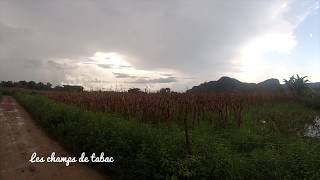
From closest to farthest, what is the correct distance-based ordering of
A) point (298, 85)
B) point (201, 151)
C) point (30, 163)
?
point (201, 151)
point (30, 163)
point (298, 85)

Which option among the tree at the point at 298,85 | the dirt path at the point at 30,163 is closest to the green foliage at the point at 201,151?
the dirt path at the point at 30,163

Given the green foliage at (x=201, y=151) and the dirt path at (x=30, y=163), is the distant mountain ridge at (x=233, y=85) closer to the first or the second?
the dirt path at (x=30, y=163)

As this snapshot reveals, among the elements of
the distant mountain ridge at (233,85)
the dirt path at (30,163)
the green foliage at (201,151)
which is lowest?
the dirt path at (30,163)

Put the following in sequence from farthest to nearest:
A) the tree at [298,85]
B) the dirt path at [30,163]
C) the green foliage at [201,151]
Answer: the tree at [298,85]
the dirt path at [30,163]
the green foliage at [201,151]

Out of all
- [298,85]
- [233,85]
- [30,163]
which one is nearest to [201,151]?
[30,163]

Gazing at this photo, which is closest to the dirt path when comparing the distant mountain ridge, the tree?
the tree

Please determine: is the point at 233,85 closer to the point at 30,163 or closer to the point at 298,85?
the point at 298,85

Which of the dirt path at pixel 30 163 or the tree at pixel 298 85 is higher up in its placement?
the tree at pixel 298 85

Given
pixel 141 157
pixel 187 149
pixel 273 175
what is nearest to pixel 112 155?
pixel 141 157

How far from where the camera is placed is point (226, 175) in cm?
697

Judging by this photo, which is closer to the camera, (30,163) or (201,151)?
(201,151)

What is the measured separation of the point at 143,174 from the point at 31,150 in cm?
545

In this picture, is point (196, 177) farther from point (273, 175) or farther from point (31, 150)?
point (31, 150)

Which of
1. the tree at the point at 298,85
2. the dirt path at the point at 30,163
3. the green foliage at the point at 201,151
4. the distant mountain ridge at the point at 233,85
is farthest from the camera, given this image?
the distant mountain ridge at the point at 233,85
